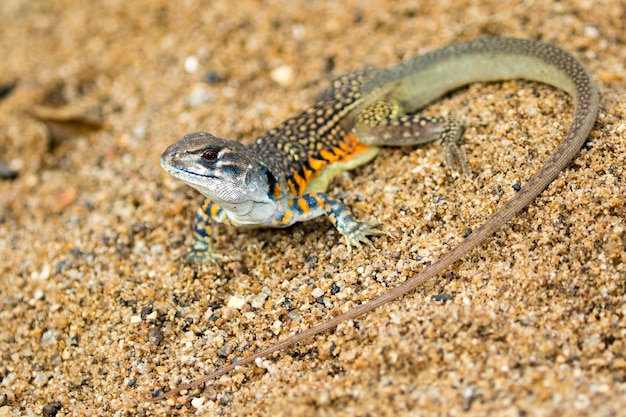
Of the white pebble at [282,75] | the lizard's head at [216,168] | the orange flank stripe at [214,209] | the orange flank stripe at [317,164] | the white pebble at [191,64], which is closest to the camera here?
the lizard's head at [216,168]

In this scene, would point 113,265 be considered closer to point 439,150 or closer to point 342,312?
point 342,312

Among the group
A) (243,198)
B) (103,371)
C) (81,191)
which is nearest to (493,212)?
(243,198)

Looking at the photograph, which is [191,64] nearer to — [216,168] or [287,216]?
[287,216]

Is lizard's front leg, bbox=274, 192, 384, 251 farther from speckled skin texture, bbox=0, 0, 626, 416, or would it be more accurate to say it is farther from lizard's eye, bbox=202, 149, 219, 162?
lizard's eye, bbox=202, 149, 219, 162

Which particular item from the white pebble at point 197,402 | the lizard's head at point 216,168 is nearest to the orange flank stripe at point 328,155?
the lizard's head at point 216,168

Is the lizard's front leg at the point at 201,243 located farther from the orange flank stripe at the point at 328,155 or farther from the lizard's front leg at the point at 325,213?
the orange flank stripe at the point at 328,155

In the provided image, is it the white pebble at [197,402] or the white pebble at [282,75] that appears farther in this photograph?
the white pebble at [282,75]

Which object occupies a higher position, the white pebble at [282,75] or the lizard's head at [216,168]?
the lizard's head at [216,168]
